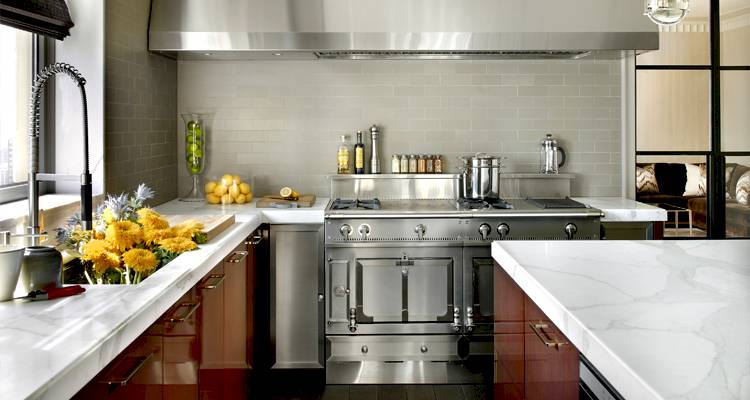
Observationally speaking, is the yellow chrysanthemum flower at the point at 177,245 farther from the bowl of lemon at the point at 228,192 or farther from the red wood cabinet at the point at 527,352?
the bowl of lemon at the point at 228,192

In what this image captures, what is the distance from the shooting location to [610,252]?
2.59 m

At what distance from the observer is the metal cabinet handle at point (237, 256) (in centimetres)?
329

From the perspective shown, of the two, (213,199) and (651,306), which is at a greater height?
(213,199)

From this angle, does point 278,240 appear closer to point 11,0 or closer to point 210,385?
point 210,385

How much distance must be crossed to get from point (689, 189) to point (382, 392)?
2.38m

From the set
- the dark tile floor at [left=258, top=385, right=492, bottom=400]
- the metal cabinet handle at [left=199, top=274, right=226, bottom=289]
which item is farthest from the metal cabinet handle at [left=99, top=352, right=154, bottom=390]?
the dark tile floor at [left=258, top=385, right=492, bottom=400]

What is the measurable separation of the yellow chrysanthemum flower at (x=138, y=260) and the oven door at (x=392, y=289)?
189cm

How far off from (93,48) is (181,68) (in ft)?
4.56

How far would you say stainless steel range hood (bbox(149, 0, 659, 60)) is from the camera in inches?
168

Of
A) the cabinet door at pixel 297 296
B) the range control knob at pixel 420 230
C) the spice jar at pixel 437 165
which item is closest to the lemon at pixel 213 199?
the cabinet door at pixel 297 296

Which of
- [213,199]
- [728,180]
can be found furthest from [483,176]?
[728,180]

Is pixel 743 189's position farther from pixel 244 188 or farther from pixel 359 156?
pixel 244 188

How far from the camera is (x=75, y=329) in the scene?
5.51 ft

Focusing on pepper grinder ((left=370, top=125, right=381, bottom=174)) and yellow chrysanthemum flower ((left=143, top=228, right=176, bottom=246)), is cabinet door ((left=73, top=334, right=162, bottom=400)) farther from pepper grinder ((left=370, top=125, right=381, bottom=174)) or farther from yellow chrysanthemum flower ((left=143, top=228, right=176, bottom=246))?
pepper grinder ((left=370, top=125, right=381, bottom=174))
